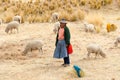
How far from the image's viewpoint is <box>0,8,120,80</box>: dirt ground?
38.7 ft

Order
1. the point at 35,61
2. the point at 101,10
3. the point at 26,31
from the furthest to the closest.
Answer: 1. the point at 101,10
2. the point at 26,31
3. the point at 35,61

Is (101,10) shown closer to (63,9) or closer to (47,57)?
(63,9)

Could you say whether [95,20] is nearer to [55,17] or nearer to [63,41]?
[55,17]

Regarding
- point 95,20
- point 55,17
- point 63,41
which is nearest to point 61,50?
point 63,41

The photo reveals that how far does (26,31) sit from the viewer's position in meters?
19.9

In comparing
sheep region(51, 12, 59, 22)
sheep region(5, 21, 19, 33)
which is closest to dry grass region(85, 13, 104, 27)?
sheep region(51, 12, 59, 22)

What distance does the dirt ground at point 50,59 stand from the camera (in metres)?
11.8

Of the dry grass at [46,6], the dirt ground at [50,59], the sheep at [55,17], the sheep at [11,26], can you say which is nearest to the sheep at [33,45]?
the dirt ground at [50,59]

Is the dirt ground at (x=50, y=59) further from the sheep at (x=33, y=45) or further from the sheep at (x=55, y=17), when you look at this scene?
the sheep at (x=55, y=17)

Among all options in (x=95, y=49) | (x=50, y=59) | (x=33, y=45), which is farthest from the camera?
(x=33, y=45)

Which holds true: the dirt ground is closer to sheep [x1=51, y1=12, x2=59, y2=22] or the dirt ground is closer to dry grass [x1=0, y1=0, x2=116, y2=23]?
sheep [x1=51, y1=12, x2=59, y2=22]

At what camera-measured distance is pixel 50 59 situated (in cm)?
1396

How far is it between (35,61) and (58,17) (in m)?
10.4

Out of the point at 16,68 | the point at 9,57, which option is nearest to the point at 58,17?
the point at 9,57
